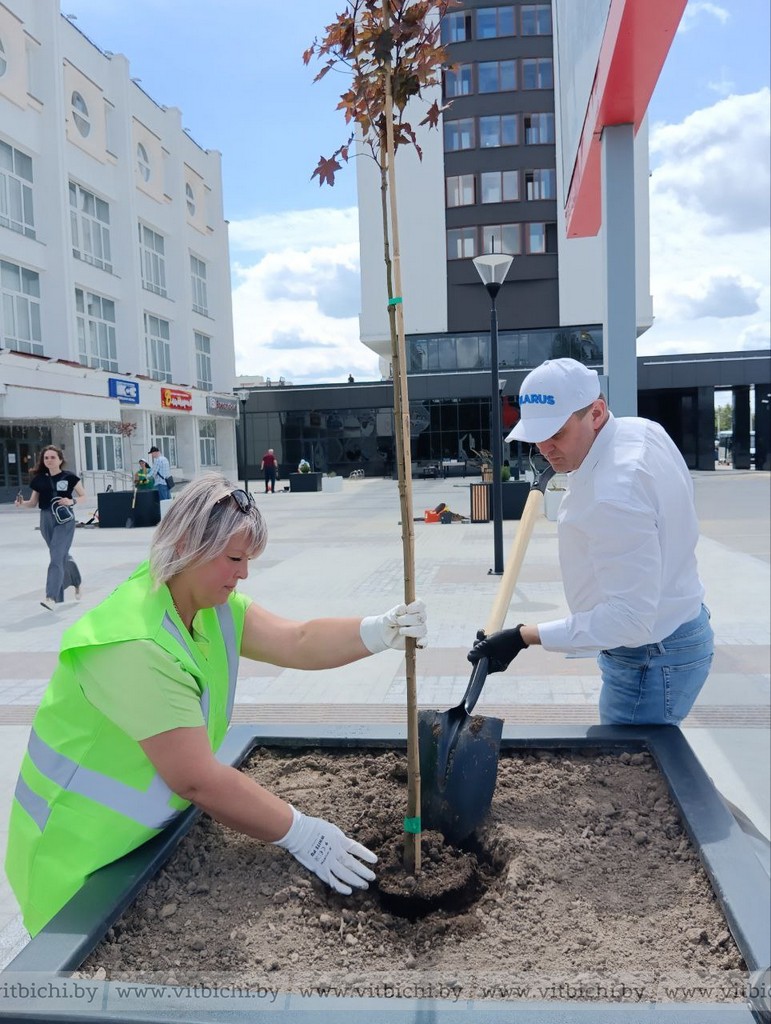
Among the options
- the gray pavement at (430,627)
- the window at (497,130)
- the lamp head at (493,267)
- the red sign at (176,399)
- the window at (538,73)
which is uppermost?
the window at (538,73)

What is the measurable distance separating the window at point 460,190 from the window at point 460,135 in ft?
4.06

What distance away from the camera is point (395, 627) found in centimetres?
223

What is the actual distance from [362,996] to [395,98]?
187cm

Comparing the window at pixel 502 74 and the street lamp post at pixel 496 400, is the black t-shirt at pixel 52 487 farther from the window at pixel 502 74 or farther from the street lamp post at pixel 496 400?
the window at pixel 502 74

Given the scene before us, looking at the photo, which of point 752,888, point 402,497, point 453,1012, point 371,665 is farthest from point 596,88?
point 453,1012

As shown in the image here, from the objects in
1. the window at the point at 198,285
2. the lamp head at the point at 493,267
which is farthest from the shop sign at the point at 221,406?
the lamp head at the point at 493,267

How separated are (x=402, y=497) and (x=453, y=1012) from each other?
3.28 ft

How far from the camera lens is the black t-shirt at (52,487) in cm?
884

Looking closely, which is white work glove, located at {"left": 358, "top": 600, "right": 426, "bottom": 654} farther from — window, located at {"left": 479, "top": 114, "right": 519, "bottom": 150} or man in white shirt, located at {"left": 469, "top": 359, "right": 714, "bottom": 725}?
window, located at {"left": 479, "top": 114, "right": 519, "bottom": 150}

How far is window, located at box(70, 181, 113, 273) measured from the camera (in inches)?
1156

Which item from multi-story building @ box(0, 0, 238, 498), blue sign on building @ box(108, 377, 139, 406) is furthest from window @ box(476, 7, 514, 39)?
blue sign on building @ box(108, 377, 139, 406)

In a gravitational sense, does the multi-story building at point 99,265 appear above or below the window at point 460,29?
below

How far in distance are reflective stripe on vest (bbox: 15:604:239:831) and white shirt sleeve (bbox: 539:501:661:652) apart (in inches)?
38.8

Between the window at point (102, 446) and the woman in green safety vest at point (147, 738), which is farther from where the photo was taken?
the window at point (102, 446)
